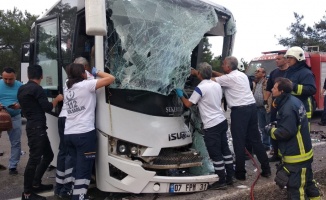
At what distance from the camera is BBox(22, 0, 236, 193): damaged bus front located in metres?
3.90

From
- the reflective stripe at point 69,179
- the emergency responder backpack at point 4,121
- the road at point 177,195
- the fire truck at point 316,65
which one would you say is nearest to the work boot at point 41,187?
the road at point 177,195

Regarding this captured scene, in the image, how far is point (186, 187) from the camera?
4.12 meters

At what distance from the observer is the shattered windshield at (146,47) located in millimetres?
3932

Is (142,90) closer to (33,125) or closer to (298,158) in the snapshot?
(33,125)

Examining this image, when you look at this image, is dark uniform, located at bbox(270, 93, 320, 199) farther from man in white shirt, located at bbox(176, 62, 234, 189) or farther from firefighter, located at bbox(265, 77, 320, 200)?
man in white shirt, located at bbox(176, 62, 234, 189)

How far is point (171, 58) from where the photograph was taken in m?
4.03

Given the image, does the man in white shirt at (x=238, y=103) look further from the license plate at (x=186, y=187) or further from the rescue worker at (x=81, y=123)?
the rescue worker at (x=81, y=123)

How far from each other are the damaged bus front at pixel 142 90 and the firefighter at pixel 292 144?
2.89 ft

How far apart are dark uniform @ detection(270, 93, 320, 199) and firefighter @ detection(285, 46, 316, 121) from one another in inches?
30.9

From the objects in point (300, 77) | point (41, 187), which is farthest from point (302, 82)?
point (41, 187)

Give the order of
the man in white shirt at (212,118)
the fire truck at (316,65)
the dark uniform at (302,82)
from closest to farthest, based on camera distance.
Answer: the man in white shirt at (212,118) < the dark uniform at (302,82) < the fire truck at (316,65)

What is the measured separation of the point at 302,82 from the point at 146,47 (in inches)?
96.7

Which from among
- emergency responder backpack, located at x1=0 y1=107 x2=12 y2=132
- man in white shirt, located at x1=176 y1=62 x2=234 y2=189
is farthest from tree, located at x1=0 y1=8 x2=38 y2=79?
man in white shirt, located at x1=176 y1=62 x2=234 y2=189

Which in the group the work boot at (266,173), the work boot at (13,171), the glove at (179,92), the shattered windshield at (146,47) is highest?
the shattered windshield at (146,47)
